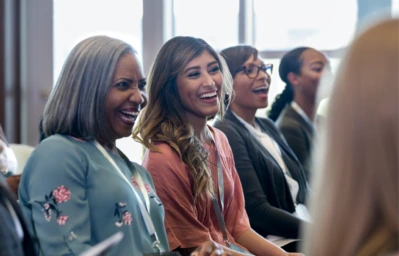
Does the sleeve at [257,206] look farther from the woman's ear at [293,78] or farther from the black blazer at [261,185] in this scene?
the woman's ear at [293,78]

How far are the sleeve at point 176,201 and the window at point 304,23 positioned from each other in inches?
116

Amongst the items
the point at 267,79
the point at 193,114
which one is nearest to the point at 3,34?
the point at 267,79

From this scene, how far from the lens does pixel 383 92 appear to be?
1.03 metres

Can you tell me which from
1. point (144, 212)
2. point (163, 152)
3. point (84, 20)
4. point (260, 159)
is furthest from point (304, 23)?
point (144, 212)

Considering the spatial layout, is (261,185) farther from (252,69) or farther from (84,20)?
(84,20)

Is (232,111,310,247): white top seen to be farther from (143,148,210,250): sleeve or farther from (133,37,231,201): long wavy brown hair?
(143,148,210,250): sleeve

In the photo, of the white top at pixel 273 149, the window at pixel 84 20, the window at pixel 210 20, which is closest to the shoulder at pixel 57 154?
the white top at pixel 273 149

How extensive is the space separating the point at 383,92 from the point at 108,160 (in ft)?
4.14

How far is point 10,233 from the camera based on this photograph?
1.44m

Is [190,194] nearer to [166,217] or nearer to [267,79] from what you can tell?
[166,217]

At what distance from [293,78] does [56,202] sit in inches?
108

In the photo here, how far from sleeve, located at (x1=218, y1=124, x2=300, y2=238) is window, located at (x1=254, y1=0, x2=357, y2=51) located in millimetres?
2325

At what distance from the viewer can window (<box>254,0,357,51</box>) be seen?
522cm

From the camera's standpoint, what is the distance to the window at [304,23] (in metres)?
5.22
